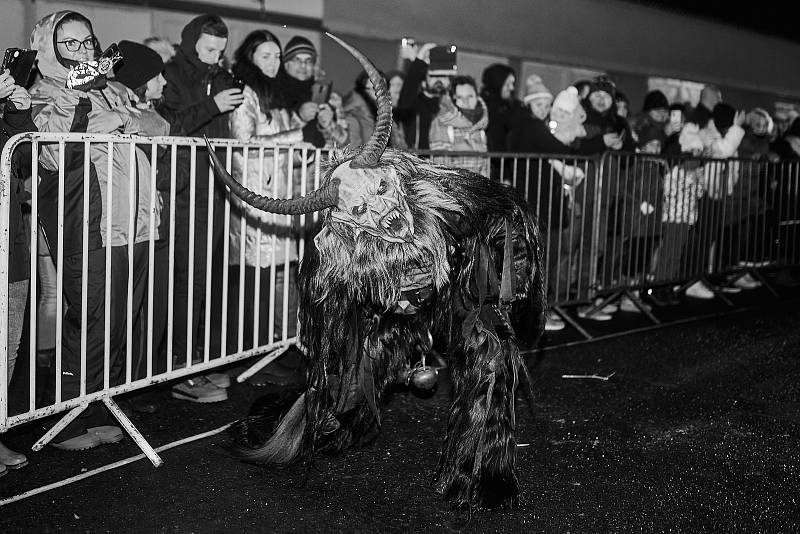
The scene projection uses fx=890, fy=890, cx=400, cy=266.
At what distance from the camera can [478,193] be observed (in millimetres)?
4023

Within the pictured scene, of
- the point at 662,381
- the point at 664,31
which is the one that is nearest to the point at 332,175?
the point at 662,381

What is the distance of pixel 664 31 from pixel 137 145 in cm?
1119

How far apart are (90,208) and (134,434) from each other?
3.83 ft

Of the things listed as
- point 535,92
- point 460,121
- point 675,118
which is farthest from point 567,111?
point 675,118

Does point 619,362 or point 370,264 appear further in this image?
point 619,362

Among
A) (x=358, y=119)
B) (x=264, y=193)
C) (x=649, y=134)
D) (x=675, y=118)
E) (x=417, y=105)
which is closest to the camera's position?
(x=264, y=193)

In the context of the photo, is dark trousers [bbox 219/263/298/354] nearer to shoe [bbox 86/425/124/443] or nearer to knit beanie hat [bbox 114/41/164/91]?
shoe [bbox 86/425/124/443]

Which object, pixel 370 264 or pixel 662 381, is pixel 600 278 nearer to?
pixel 662 381

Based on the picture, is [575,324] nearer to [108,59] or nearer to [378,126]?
[378,126]

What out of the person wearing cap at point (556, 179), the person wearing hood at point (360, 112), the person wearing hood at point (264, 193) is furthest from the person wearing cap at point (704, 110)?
the person wearing hood at point (264, 193)

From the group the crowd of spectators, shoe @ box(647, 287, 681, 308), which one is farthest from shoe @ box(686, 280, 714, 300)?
the crowd of spectators

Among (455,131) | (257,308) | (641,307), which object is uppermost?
(455,131)

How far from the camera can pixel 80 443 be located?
456cm

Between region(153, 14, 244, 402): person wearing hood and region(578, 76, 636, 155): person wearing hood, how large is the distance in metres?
3.85
